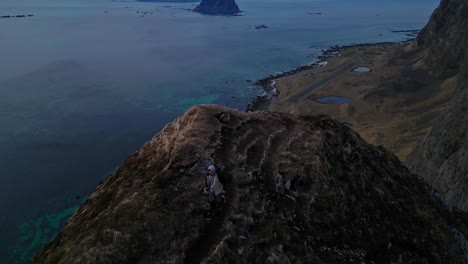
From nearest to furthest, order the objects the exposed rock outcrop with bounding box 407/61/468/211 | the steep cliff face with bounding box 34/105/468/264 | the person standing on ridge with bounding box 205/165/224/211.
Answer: the steep cliff face with bounding box 34/105/468/264 → the person standing on ridge with bounding box 205/165/224/211 → the exposed rock outcrop with bounding box 407/61/468/211

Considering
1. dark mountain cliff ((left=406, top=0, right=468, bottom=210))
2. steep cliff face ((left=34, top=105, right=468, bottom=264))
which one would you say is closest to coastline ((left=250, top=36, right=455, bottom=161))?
dark mountain cliff ((left=406, top=0, right=468, bottom=210))

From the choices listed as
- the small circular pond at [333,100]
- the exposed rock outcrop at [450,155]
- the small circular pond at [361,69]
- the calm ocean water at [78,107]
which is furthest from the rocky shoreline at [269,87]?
the exposed rock outcrop at [450,155]

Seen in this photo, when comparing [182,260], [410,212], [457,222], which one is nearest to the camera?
[182,260]

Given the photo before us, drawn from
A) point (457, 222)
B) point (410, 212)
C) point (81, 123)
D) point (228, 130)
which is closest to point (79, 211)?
point (228, 130)

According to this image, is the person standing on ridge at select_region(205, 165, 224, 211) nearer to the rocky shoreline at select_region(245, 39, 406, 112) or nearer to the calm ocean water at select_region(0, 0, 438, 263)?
the calm ocean water at select_region(0, 0, 438, 263)

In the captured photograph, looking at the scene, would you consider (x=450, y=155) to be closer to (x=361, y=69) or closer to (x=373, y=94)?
(x=373, y=94)

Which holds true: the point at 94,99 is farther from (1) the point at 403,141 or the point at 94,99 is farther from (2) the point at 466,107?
(2) the point at 466,107

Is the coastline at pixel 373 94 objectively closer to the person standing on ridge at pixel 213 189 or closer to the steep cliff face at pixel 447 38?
the steep cliff face at pixel 447 38
